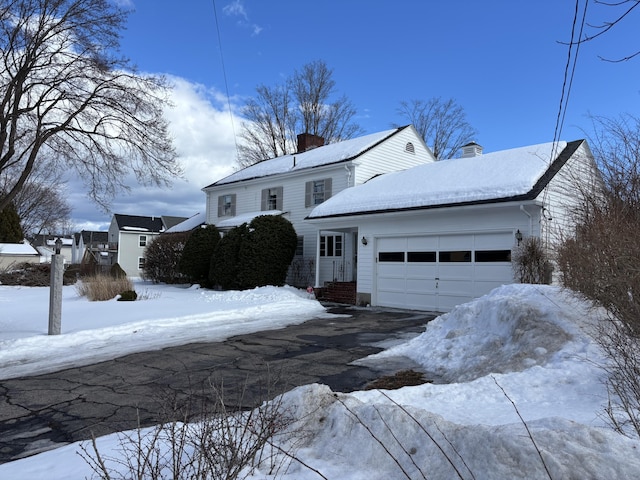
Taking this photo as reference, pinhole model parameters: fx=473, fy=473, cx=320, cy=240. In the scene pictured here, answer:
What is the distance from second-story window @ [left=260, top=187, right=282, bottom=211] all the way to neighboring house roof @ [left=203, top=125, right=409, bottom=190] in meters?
0.83

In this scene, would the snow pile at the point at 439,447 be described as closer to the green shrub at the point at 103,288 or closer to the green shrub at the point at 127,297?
the green shrub at the point at 127,297

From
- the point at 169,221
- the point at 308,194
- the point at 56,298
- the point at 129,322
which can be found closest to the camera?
the point at 56,298

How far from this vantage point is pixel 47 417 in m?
5.36

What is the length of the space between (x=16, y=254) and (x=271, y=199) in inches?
1034

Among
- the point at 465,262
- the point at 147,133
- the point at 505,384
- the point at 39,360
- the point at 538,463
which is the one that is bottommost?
the point at 39,360

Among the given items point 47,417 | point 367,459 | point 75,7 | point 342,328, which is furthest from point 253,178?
point 367,459

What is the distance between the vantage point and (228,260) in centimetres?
2011

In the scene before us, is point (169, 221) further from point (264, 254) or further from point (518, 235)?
point (518, 235)

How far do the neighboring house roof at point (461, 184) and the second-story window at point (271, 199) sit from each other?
538 centimetres

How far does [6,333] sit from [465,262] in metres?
12.1

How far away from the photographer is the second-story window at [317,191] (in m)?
21.6

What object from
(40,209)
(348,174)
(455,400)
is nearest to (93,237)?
(40,209)

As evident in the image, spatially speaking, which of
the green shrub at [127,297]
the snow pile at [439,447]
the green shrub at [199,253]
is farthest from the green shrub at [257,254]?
the snow pile at [439,447]

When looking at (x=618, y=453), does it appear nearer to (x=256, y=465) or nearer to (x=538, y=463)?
(x=538, y=463)
